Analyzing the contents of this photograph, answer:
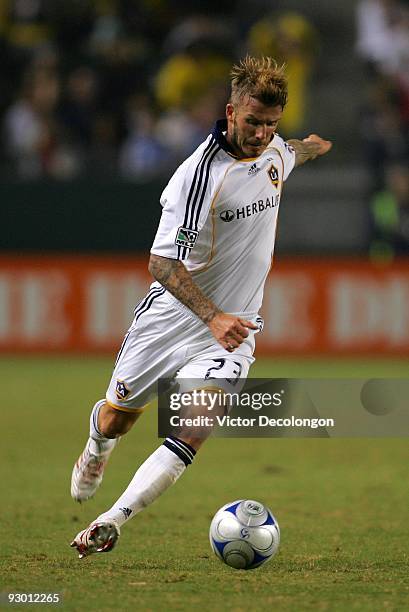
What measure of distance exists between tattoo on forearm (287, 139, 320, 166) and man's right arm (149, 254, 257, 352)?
1.25 metres

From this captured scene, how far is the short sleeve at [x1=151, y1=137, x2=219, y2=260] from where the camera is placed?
6.18 metres

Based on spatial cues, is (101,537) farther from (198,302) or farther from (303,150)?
(303,150)

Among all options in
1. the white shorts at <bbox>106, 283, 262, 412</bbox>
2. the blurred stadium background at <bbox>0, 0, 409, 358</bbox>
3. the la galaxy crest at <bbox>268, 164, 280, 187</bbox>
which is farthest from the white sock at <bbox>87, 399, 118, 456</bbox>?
the blurred stadium background at <bbox>0, 0, 409, 358</bbox>

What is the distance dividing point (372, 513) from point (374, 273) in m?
7.68

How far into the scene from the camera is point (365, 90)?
18.2m

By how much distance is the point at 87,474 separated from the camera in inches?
281

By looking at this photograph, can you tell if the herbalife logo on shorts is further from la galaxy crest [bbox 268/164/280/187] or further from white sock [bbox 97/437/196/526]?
white sock [bbox 97/437/196/526]

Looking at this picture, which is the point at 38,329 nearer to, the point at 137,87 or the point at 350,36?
the point at 137,87

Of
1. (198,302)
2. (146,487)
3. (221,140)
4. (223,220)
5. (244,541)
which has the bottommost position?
(244,541)

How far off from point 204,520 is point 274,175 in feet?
6.97

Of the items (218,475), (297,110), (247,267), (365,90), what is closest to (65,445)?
(218,475)

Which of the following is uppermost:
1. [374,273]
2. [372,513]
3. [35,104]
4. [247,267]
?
[35,104]

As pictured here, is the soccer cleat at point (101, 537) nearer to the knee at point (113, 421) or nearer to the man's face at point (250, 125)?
the knee at point (113, 421)

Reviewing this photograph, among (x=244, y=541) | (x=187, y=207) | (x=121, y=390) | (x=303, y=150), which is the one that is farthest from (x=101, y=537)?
(x=303, y=150)
